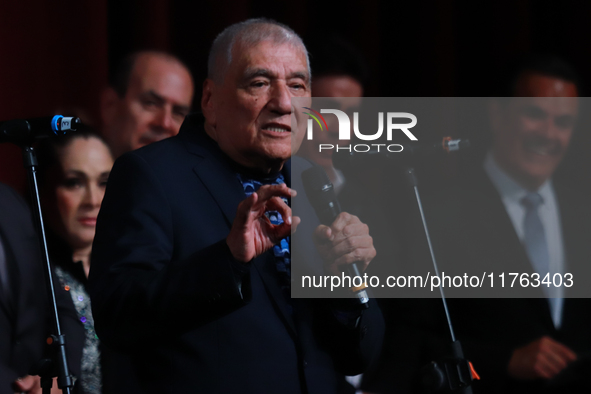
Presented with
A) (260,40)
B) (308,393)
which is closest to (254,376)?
(308,393)

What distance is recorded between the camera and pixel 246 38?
1.29 meters

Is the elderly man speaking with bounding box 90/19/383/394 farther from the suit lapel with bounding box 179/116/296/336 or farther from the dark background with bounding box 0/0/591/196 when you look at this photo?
the dark background with bounding box 0/0/591/196

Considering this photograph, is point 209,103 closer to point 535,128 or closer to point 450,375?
point 450,375

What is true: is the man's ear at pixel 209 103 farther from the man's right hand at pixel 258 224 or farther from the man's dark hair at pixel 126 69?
the man's dark hair at pixel 126 69

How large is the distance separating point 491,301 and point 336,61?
92cm

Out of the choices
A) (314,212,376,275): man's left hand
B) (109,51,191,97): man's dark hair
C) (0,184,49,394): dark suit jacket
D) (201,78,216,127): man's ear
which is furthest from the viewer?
(109,51,191,97): man's dark hair

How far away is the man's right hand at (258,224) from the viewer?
0.93 m

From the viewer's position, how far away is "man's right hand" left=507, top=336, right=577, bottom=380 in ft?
5.32

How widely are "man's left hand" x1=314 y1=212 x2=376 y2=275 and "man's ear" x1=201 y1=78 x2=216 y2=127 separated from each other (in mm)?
408

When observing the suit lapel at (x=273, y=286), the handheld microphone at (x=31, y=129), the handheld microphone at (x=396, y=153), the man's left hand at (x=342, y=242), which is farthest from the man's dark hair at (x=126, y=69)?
the man's left hand at (x=342, y=242)

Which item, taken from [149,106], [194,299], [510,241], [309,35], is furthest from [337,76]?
[194,299]

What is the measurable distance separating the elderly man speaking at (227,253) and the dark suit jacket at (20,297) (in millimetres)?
618

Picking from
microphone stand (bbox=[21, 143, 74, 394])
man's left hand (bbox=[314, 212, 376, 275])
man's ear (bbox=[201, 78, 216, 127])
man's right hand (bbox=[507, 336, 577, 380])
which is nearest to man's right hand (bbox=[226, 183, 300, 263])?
man's left hand (bbox=[314, 212, 376, 275])

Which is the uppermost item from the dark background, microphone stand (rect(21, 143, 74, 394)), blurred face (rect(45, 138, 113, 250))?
the dark background
